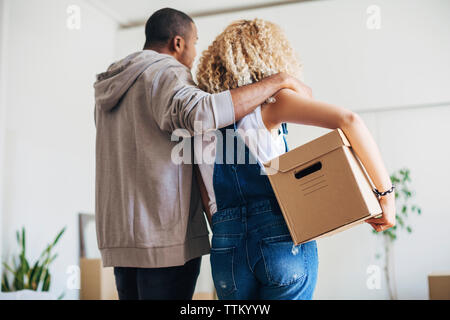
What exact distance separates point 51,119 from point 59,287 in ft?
4.57

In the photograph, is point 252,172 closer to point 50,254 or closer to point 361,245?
point 50,254

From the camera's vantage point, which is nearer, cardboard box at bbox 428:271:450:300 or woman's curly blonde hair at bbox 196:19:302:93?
woman's curly blonde hair at bbox 196:19:302:93

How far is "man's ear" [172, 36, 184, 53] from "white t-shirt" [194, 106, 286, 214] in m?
0.43

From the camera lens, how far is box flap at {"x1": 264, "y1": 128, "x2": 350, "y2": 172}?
0.98 metres

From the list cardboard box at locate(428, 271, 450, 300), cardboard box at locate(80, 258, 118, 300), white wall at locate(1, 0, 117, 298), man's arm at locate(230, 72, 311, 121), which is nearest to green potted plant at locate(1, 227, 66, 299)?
white wall at locate(1, 0, 117, 298)

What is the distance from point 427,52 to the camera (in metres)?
4.15

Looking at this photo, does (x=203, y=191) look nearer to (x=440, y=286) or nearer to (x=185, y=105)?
(x=185, y=105)

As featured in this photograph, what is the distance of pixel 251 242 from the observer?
0.98m

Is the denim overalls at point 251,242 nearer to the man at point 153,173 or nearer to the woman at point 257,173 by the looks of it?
the woman at point 257,173

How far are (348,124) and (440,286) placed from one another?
290cm

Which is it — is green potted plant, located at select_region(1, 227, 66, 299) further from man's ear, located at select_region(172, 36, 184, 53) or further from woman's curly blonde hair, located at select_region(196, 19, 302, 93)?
woman's curly blonde hair, located at select_region(196, 19, 302, 93)

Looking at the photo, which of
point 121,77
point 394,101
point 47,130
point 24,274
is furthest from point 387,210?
point 394,101

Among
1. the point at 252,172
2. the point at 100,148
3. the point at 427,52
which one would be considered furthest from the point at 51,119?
the point at 427,52

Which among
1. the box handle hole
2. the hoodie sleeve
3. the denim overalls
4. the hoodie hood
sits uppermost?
the hoodie hood
